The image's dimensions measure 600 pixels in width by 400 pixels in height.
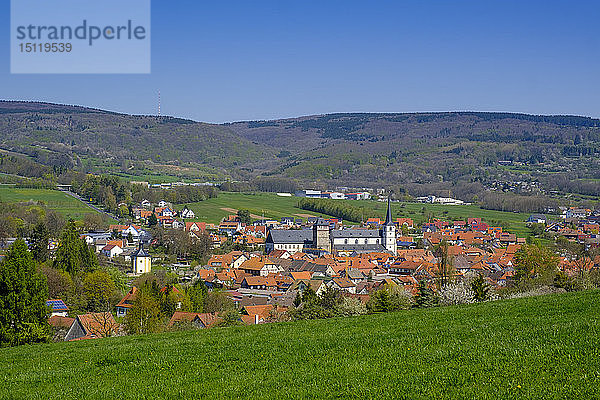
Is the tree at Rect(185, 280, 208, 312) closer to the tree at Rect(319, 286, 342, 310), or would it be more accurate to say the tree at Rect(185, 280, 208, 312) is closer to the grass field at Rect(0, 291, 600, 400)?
the tree at Rect(319, 286, 342, 310)

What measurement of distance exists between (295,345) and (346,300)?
52.0 feet

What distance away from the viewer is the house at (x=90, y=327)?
961 inches

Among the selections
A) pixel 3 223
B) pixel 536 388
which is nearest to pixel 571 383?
pixel 536 388

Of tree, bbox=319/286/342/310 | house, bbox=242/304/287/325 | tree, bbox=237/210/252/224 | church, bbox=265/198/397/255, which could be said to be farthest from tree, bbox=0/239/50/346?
tree, bbox=237/210/252/224

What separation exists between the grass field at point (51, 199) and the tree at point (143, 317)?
184 feet

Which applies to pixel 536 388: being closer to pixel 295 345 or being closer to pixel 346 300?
pixel 295 345

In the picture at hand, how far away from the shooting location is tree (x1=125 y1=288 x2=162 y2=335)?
2265cm

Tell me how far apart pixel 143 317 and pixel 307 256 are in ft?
149

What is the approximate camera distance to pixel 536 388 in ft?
23.9

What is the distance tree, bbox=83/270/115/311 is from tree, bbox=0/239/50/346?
734 inches

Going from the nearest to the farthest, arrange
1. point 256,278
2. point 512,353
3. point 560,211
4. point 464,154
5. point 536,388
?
1. point 536,388
2. point 512,353
3. point 256,278
4. point 560,211
5. point 464,154

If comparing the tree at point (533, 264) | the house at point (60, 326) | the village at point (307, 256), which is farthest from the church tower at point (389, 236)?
the house at point (60, 326)

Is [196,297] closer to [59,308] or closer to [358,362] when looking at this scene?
[59,308]

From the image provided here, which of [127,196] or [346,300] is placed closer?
[346,300]
